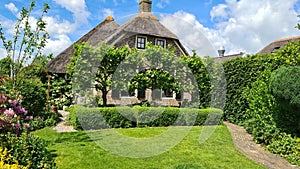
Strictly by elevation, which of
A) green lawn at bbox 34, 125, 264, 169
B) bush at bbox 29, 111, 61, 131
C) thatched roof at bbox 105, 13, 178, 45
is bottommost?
green lawn at bbox 34, 125, 264, 169

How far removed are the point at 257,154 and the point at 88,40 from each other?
15.4 m

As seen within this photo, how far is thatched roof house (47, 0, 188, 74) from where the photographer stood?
13.5m

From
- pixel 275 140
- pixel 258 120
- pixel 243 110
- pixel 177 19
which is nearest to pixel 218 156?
pixel 275 140

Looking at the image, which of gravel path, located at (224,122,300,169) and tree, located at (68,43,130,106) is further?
tree, located at (68,43,130,106)

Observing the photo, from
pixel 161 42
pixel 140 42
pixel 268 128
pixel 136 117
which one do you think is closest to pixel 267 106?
pixel 268 128

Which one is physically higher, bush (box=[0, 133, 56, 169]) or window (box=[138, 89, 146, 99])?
window (box=[138, 89, 146, 99])

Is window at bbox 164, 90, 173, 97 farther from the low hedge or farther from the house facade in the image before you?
the low hedge

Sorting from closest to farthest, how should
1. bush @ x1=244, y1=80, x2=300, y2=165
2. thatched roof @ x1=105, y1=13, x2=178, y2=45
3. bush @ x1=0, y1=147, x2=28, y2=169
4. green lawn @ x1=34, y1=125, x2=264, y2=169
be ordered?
bush @ x1=0, y1=147, x2=28, y2=169 → green lawn @ x1=34, y1=125, x2=264, y2=169 → bush @ x1=244, y1=80, x2=300, y2=165 → thatched roof @ x1=105, y1=13, x2=178, y2=45

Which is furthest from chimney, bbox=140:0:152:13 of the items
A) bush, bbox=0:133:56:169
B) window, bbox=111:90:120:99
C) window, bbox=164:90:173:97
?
bush, bbox=0:133:56:169

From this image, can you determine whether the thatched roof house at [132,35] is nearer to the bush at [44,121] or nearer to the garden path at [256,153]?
the garden path at [256,153]

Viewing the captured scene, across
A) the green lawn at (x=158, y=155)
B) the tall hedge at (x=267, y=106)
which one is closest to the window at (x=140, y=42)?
the tall hedge at (x=267, y=106)

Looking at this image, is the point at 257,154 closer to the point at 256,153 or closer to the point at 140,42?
the point at 256,153

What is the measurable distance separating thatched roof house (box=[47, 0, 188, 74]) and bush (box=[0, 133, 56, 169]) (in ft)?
28.4

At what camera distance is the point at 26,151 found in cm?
413
